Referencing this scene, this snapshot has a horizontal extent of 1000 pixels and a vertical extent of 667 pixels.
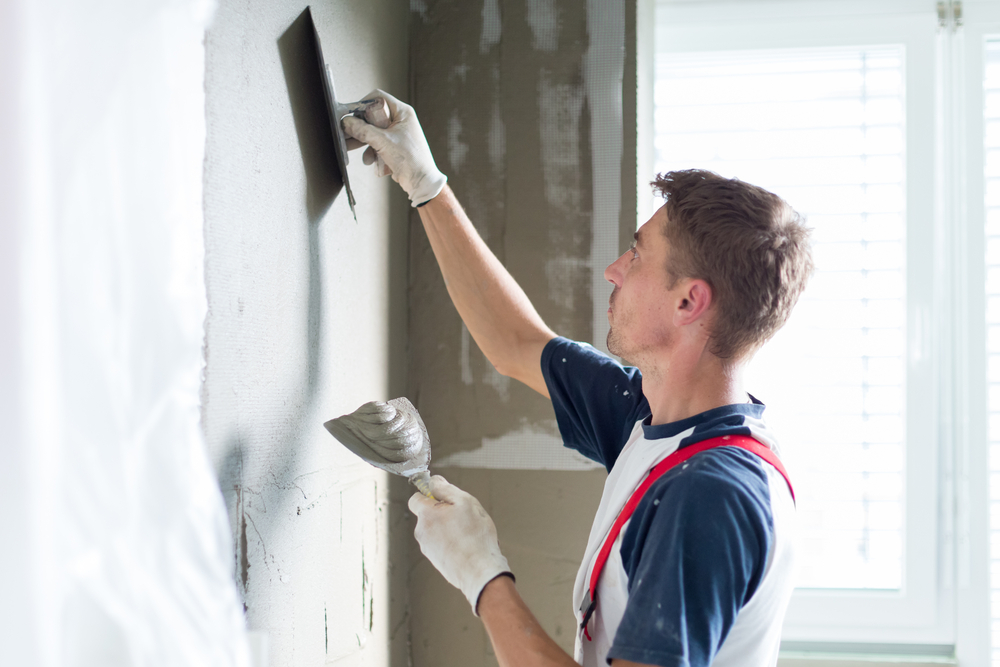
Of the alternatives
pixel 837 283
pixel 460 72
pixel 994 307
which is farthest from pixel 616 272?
pixel 994 307

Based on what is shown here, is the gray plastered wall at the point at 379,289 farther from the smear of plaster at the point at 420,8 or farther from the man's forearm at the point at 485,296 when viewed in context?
the man's forearm at the point at 485,296

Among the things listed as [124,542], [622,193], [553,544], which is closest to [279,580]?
[124,542]

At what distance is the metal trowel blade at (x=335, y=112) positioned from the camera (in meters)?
1.05

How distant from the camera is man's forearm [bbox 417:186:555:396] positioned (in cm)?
131

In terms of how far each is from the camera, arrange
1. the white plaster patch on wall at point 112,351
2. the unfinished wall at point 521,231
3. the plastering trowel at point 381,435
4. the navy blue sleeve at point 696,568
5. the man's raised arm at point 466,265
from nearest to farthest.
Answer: the white plaster patch on wall at point 112,351 → the navy blue sleeve at point 696,568 → the plastering trowel at point 381,435 → the man's raised arm at point 466,265 → the unfinished wall at point 521,231

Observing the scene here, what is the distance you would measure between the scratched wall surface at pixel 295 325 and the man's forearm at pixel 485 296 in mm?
171

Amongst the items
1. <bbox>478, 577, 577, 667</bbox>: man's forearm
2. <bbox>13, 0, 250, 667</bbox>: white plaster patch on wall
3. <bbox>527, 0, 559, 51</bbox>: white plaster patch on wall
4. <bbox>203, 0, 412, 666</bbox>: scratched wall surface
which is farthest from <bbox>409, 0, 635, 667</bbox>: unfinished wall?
<bbox>13, 0, 250, 667</bbox>: white plaster patch on wall

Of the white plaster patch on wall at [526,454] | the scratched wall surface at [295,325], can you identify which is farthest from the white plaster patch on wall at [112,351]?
the white plaster patch on wall at [526,454]

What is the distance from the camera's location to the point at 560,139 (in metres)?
1.66

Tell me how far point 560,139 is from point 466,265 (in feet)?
1.73

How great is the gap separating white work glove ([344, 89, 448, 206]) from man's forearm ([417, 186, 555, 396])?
2.7 inches

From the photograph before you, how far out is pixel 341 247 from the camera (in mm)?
1223

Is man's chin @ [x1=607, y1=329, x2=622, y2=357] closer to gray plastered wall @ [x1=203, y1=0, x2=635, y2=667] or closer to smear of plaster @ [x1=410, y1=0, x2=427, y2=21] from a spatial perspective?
gray plastered wall @ [x1=203, y1=0, x2=635, y2=667]

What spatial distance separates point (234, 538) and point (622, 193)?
3.91 ft
